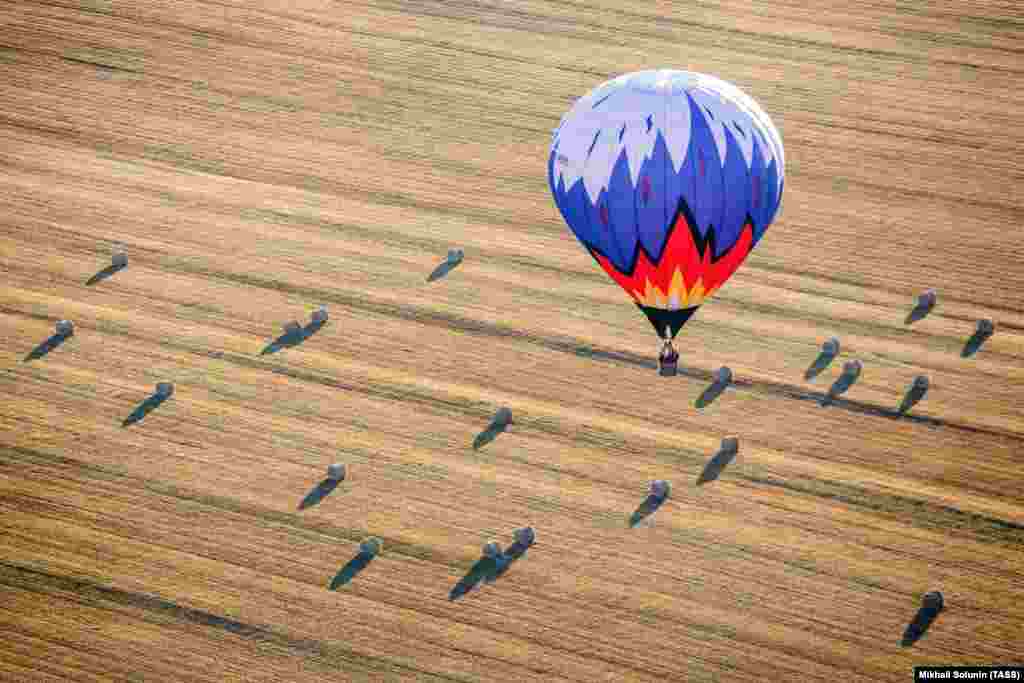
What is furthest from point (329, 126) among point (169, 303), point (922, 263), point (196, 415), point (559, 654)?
point (559, 654)

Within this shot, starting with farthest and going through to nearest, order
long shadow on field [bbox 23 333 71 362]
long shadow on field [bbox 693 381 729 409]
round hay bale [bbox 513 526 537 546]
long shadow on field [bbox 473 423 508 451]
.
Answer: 1. long shadow on field [bbox 23 333 71 362]
2. long shadow on field [bbox 693 381 729 409]
3. long shadow on field [bbox 473 423 508 451]
4. round hay bale [bbox 513 526 537 546]

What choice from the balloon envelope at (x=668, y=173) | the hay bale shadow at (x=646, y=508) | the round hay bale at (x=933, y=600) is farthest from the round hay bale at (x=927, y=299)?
the round hay bale at (x=933, y=600)

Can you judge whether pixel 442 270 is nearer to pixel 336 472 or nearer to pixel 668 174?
pixel 336 472

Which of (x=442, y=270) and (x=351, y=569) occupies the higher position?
(x=442, y=270)

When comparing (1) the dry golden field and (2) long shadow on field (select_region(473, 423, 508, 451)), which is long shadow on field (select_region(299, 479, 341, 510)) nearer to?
(1) the dry golden field

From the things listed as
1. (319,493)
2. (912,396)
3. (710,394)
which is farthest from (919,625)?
(319,493)

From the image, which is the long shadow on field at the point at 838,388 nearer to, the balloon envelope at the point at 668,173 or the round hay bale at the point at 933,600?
the balloon envelope at the point at 668,173

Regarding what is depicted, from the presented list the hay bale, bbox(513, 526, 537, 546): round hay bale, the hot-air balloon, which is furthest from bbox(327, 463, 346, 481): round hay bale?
the hay bale
